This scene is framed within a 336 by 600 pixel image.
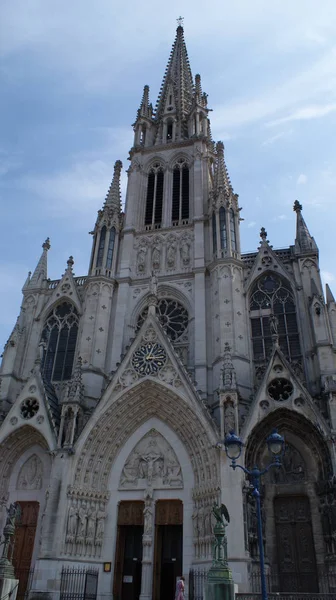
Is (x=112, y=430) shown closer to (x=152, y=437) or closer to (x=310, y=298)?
(x=152, y=437)

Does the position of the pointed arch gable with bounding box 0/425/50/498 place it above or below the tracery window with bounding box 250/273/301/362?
below

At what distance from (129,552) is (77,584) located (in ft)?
9.15

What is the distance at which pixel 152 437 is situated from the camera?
22.4m

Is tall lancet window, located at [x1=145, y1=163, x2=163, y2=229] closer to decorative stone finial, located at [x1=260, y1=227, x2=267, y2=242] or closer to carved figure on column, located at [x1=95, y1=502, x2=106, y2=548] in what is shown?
decorative stone finial, located at [x1=260, y1=227, x2=267, y2=242]

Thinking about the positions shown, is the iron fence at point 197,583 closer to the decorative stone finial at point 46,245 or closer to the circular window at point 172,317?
the circular window at point 172,317

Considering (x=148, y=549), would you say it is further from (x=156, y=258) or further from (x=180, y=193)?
(x=180, y=193)

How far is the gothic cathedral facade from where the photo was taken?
62.1 ft

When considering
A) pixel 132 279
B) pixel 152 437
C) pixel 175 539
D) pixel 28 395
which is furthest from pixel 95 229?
pixel 175 539

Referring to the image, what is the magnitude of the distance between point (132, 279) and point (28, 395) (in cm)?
868

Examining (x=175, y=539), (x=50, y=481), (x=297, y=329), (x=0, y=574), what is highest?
(x=297, y=329)

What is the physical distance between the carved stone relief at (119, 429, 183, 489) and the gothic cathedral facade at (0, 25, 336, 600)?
2.6 inches

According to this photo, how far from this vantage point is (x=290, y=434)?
2048 cm

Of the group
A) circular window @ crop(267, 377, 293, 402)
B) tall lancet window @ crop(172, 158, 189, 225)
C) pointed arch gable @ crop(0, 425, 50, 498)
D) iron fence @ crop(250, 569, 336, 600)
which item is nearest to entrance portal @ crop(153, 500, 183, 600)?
iron fence @ crop(250, 569, 336, 600)

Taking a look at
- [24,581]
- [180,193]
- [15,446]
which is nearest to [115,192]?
[180,193]
